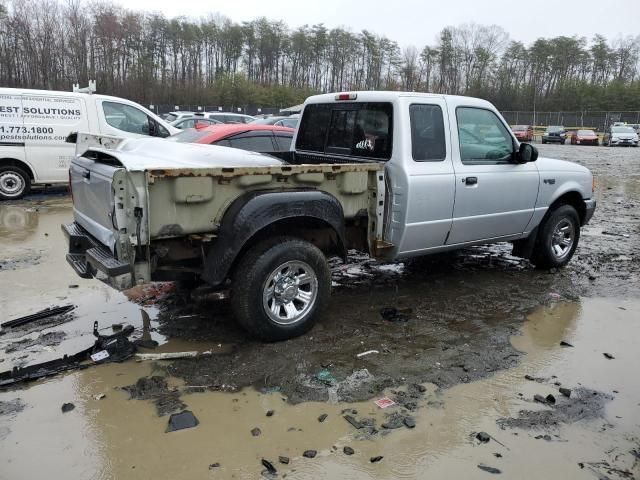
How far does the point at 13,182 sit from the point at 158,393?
9.17 metres

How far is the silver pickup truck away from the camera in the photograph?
3.64 meters

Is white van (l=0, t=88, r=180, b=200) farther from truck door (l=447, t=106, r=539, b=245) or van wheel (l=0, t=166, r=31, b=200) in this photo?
truck door (l=447, t=106, r=539, b=245)

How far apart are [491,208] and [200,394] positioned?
3.51 metres

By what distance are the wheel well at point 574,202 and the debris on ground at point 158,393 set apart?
490 centimetres

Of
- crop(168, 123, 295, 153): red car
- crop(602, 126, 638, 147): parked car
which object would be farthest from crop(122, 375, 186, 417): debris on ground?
crop(602, 126, 638, 147): parked car

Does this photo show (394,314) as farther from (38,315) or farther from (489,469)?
(38,315)

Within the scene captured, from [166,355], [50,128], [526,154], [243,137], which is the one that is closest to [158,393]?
[166,355]

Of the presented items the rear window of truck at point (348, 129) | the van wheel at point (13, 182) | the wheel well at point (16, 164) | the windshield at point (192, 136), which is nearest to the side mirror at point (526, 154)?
the rear window of truck at point (348, 129)

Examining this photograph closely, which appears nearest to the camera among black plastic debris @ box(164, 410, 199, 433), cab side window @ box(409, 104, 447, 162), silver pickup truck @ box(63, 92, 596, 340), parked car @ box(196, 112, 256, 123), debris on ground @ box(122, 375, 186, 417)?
black plastic debris @ box(164, 410, 199, 433)

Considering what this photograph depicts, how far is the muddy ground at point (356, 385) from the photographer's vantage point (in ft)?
9.78

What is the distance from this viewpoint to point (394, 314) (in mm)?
5098

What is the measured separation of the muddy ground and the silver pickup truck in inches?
22.9

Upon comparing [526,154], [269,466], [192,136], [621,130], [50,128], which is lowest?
[269,466]

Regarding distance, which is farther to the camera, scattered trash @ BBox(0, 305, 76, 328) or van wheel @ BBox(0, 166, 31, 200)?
van wheel @ BBox(0, 166, 31, 200)
